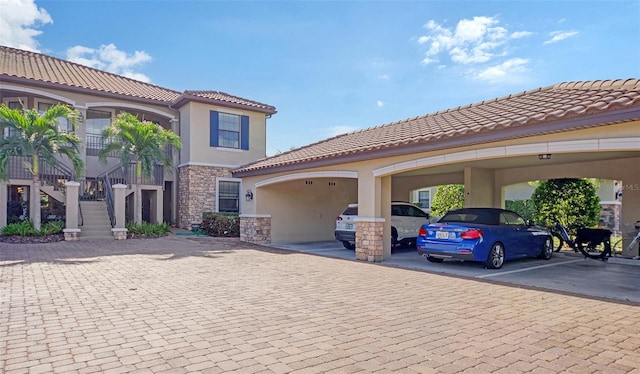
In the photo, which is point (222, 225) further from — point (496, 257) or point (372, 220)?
point (496, 257)

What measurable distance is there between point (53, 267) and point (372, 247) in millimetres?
7716

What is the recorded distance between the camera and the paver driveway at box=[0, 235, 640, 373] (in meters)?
4.10

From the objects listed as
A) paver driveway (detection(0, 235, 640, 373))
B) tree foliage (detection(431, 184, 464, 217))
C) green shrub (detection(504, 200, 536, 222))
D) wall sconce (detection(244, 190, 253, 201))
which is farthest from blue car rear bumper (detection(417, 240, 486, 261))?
green shrub (detection(504, 200, 536, 222))

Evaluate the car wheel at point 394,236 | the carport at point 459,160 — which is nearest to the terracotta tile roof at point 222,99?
the carport at point 459,160

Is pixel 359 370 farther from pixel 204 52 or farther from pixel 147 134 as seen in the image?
pixel 147 134

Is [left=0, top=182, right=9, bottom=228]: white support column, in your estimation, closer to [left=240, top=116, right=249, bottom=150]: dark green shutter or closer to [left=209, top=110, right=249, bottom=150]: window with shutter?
[left=209, top=110, right=249, bottom=150]: window with shutter

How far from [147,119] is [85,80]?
3273 mm

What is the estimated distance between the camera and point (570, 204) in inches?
579

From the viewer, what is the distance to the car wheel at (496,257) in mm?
9741

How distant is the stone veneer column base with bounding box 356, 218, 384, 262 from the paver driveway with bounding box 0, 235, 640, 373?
2073mm

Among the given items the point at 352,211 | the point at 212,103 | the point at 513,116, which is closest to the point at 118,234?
the point at 212,103

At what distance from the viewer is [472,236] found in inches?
373

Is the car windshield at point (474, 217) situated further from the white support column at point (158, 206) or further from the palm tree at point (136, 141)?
the white support column at point (158, 206)

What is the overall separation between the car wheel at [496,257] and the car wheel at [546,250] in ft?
7.69
